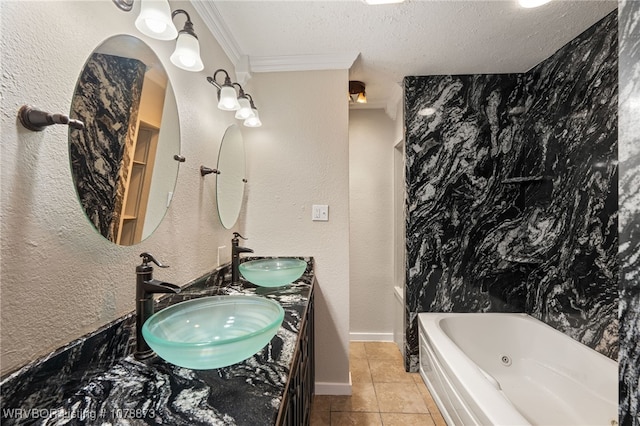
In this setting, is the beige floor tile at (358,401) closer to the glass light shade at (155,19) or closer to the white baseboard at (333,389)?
the white baseboard at (333,389)

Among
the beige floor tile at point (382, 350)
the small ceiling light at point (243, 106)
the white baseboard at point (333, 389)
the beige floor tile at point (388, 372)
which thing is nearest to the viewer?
the small ceiling light at point (243, 106)

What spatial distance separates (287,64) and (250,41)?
0.30 m

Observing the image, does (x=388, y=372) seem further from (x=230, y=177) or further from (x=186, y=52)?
(x=186, y=52)

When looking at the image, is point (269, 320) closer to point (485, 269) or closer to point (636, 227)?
point (636, 227)

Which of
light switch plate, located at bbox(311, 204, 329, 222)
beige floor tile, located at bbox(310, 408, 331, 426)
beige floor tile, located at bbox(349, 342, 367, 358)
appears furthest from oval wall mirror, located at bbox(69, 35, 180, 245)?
beige floor tile, located at bbox(349, 342, 367, 358)

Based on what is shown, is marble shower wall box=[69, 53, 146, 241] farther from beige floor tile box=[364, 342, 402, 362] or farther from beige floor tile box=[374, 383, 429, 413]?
→ beige floor tile box=[364, 342, 402, 362]

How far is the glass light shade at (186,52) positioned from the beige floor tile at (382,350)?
2556 mm

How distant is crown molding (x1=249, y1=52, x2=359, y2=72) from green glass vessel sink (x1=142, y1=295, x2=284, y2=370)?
66.2 inches

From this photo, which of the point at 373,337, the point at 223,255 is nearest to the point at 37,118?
the point at 223,255

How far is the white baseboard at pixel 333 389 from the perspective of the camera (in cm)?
189

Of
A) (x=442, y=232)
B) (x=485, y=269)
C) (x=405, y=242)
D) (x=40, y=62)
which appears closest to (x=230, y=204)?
(x=40, y=62)

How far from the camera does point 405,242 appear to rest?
2229 mm

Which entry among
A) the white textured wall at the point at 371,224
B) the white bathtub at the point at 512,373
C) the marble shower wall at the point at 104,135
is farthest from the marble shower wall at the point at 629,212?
the white textured wall at the point at 371,224

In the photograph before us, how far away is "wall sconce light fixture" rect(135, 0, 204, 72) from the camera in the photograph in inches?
30.9
